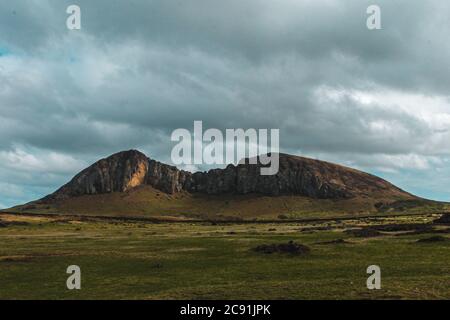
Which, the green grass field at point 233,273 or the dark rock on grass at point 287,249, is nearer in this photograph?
the green grass field at point 233,273

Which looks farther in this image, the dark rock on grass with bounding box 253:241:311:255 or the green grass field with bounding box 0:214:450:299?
the dark rock on grass with bounding box 253:241:311:255

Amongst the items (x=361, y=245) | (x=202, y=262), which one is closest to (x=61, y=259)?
(x=202, y=262)

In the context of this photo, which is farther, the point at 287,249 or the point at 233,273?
the point at 287,249

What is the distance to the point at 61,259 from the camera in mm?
47656

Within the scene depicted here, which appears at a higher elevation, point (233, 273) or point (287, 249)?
point (287, 249)

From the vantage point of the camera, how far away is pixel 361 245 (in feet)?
175
